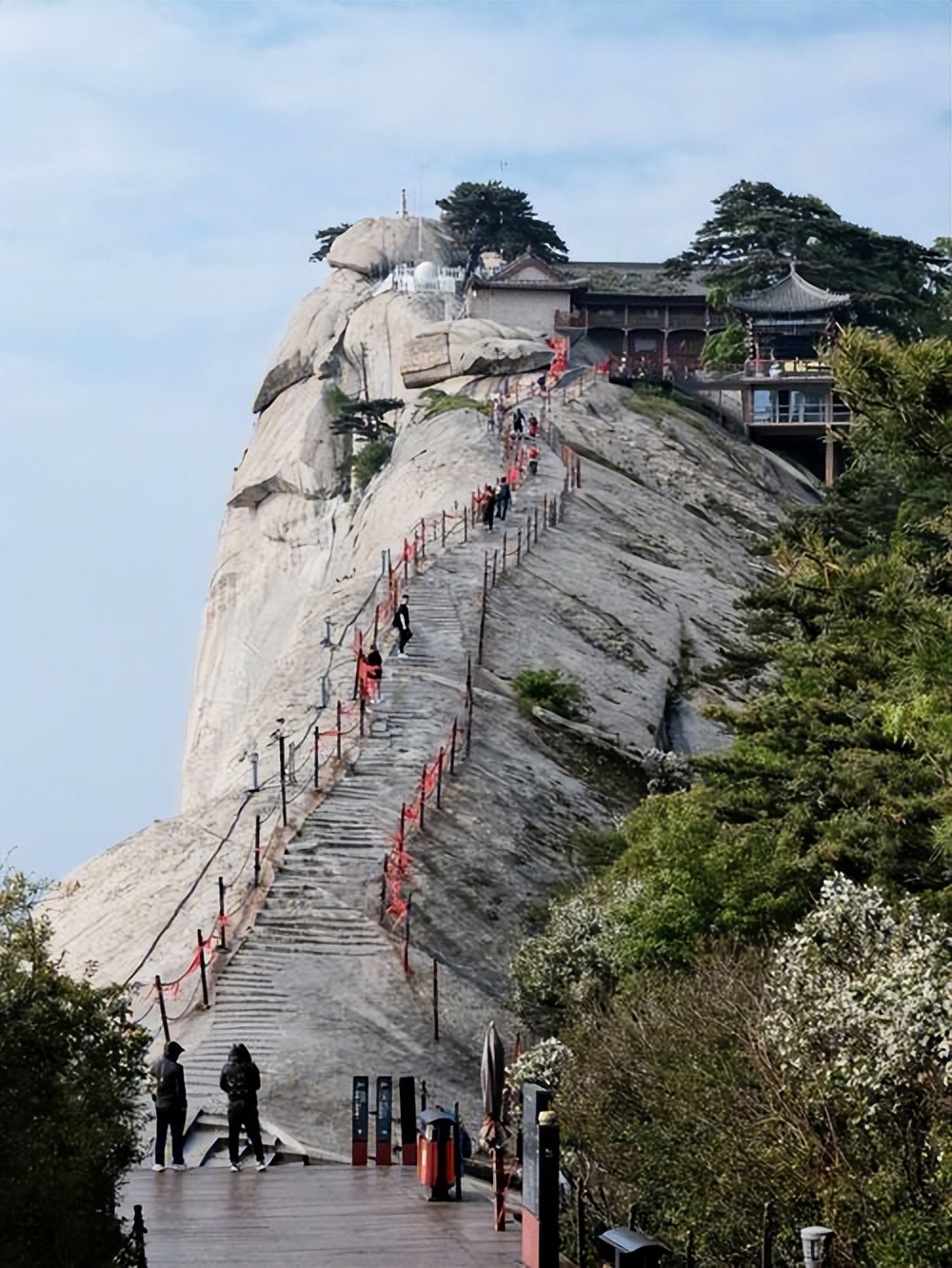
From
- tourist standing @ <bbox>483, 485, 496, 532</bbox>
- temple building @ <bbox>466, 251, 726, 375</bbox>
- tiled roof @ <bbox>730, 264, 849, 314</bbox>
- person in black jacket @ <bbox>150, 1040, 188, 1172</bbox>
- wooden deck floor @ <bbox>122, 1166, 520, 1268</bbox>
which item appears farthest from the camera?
temple building @ <bbox>466, 251, 726, 375</bbox>

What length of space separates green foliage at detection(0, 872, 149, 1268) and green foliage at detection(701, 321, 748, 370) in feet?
245

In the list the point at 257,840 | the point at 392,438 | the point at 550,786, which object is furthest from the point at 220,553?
the point at 257,840

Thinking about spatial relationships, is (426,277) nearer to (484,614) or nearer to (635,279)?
(635,279)

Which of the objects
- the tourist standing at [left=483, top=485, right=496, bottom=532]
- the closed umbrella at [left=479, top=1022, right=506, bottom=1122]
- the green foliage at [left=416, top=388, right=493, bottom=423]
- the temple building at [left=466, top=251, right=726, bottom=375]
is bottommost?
the closed umbrella at [left=479, top=1022, right=506, bottom=1122]

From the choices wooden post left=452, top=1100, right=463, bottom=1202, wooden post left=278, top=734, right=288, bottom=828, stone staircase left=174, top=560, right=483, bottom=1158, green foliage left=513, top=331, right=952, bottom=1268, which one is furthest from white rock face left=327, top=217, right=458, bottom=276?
wooden post left=452, top=1100, right=463, bottom=1202

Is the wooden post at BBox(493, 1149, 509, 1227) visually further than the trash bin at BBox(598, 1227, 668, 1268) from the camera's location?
Yes

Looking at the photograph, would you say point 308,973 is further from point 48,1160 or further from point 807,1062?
point 48,1160

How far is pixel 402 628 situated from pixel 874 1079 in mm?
29497

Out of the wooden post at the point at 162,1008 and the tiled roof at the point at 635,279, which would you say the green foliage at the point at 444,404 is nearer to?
the tiled roof at the point at 635,279

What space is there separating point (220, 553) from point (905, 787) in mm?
72697

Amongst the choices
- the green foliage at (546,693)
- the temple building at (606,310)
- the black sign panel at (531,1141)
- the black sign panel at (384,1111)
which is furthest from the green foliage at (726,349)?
the black sign panel at (531,1141)

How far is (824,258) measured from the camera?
286 ft

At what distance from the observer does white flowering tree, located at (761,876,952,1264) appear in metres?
16.2

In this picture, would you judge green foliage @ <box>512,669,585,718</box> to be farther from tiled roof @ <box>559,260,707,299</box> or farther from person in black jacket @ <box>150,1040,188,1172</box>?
tiled roof @ <box>559,260,707,299</box>
